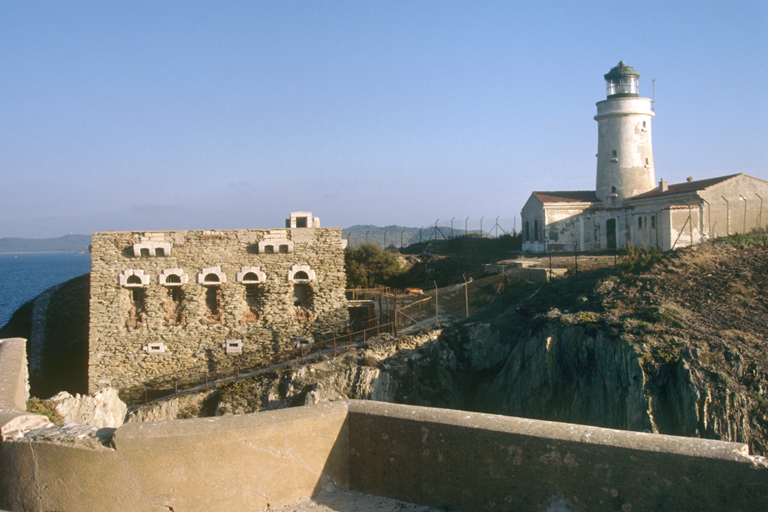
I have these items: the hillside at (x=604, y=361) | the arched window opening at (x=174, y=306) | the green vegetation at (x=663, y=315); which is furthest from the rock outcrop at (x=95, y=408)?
the green vegetation at (x=663, y=315)

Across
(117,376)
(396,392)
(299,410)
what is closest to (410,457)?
(299,410)

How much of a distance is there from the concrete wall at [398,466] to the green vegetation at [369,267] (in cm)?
2273

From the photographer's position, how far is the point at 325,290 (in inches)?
764

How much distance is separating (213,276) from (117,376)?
Answer: 4675 mm

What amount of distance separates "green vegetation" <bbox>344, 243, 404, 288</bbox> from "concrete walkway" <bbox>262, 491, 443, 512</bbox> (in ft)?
74.3

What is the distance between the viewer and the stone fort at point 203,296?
18.5 metres

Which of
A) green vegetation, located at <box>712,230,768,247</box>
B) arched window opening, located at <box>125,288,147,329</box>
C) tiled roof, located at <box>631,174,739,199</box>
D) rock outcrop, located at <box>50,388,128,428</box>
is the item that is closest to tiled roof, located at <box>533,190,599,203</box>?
tiled roof, located at <box>631,174,739,199</box>

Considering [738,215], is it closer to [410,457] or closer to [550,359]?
[550,359]

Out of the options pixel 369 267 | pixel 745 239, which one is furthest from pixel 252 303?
pixel 745 239

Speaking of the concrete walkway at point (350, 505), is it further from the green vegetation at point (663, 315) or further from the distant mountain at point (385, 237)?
the distant mountain at point (385, 237)

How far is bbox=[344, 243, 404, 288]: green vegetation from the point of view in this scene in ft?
93.8

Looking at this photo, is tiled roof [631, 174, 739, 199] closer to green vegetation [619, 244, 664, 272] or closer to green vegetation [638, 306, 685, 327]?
green vegetation [619, 244, 664, 272]

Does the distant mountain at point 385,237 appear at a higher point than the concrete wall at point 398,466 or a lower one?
higher

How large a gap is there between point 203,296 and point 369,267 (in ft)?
41.6
